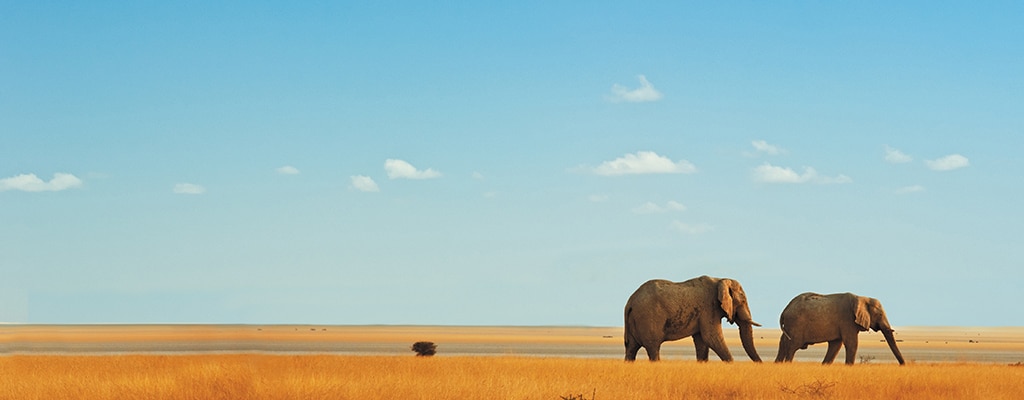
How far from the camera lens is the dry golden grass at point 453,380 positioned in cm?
1772

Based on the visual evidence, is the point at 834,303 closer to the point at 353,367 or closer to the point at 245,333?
the point at 353,367

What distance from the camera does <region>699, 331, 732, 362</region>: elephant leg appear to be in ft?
106

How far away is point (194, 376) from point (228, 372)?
73 cm

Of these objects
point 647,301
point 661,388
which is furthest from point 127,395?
point 647,301

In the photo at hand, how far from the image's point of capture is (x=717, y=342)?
3247cm

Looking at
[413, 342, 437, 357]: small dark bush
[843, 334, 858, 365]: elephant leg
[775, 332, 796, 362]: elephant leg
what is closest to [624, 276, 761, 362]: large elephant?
[843, 334, 858, 365]: elephant leg

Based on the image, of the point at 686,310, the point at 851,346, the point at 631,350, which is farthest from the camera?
the point at 851,346

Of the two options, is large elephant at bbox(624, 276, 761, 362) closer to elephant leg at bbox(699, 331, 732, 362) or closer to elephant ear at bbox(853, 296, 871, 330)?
elephant leg at bbox(699, 331, 732, 362)

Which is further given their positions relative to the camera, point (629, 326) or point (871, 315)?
point (871, 315)

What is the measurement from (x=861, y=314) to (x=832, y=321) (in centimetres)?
90

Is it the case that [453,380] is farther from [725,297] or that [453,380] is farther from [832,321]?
[832,321]

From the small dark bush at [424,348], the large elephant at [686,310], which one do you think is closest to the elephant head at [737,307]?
the large elephant at [686,310]

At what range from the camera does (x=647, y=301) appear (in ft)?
108

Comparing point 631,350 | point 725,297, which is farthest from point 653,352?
point 725,297
